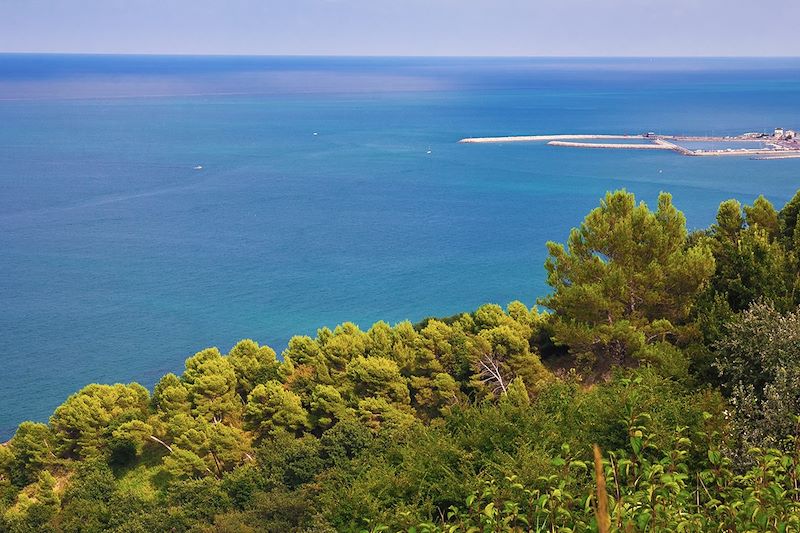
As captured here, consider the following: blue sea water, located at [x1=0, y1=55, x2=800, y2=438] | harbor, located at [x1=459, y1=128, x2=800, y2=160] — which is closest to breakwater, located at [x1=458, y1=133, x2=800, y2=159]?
harbor, located at [x1=459, y1=128, x2=800, y2=160]

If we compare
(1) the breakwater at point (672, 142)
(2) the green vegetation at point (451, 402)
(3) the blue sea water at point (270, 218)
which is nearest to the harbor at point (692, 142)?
(1) the breakwater at point (672, 142)

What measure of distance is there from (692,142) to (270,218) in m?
57.2

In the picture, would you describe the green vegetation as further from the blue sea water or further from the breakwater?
the breakwater

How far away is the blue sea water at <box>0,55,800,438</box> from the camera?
37.4 m

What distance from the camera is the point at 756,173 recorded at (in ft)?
225

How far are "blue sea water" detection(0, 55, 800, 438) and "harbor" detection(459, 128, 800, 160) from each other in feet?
11.4

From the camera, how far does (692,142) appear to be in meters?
88.5

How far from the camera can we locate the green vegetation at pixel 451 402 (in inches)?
424

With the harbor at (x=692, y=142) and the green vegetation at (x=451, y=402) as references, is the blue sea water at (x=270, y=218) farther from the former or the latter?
the green vegetation at (x=451, y=402)

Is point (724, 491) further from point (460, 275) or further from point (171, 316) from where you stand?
point (460, 275)

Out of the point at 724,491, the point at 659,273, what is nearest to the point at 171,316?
the point at 659,273

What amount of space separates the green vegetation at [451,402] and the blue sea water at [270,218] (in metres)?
11.7

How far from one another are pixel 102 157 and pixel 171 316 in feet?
157

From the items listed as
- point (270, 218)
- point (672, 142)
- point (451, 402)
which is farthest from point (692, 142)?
point (451, 402)
